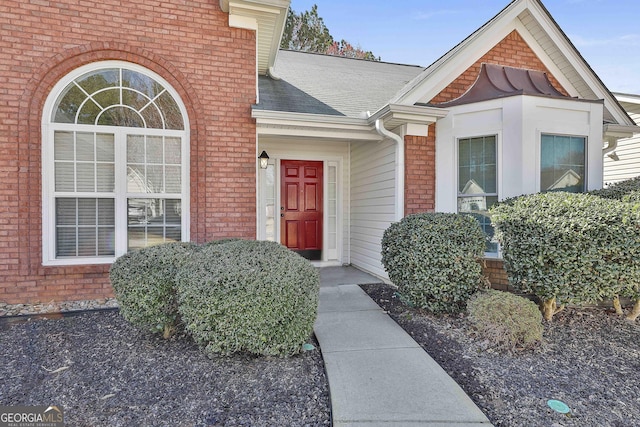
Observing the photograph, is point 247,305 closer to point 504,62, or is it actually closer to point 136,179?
point 136,179

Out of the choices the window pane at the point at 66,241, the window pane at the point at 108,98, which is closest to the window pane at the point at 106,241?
the window pane at the point at 66,241

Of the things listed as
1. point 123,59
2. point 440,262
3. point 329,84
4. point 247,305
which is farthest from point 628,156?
point 123,59

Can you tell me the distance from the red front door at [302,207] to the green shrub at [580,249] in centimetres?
414

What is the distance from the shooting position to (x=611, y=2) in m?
8.70

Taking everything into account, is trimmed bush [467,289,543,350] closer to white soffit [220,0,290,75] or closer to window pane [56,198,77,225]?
white soffit [220,0,290,75]

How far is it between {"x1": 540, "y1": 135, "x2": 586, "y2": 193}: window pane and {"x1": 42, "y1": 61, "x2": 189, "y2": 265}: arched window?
5.42 meters

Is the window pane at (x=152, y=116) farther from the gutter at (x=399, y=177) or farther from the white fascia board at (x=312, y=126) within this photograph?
the gutter at (x=399, y=177)

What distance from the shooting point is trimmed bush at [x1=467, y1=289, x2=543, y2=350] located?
11.0 feet

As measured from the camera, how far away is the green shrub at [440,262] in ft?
13.4

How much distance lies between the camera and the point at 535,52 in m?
6.32

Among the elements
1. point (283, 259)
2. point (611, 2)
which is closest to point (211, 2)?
point (283, 259)

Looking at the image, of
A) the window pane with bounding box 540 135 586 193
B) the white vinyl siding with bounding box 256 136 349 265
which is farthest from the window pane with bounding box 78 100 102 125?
the window pane with bounding box 540 135 586 193

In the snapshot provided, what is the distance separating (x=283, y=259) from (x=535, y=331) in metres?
2.55

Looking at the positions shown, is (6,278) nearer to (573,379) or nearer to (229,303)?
(229,303)
